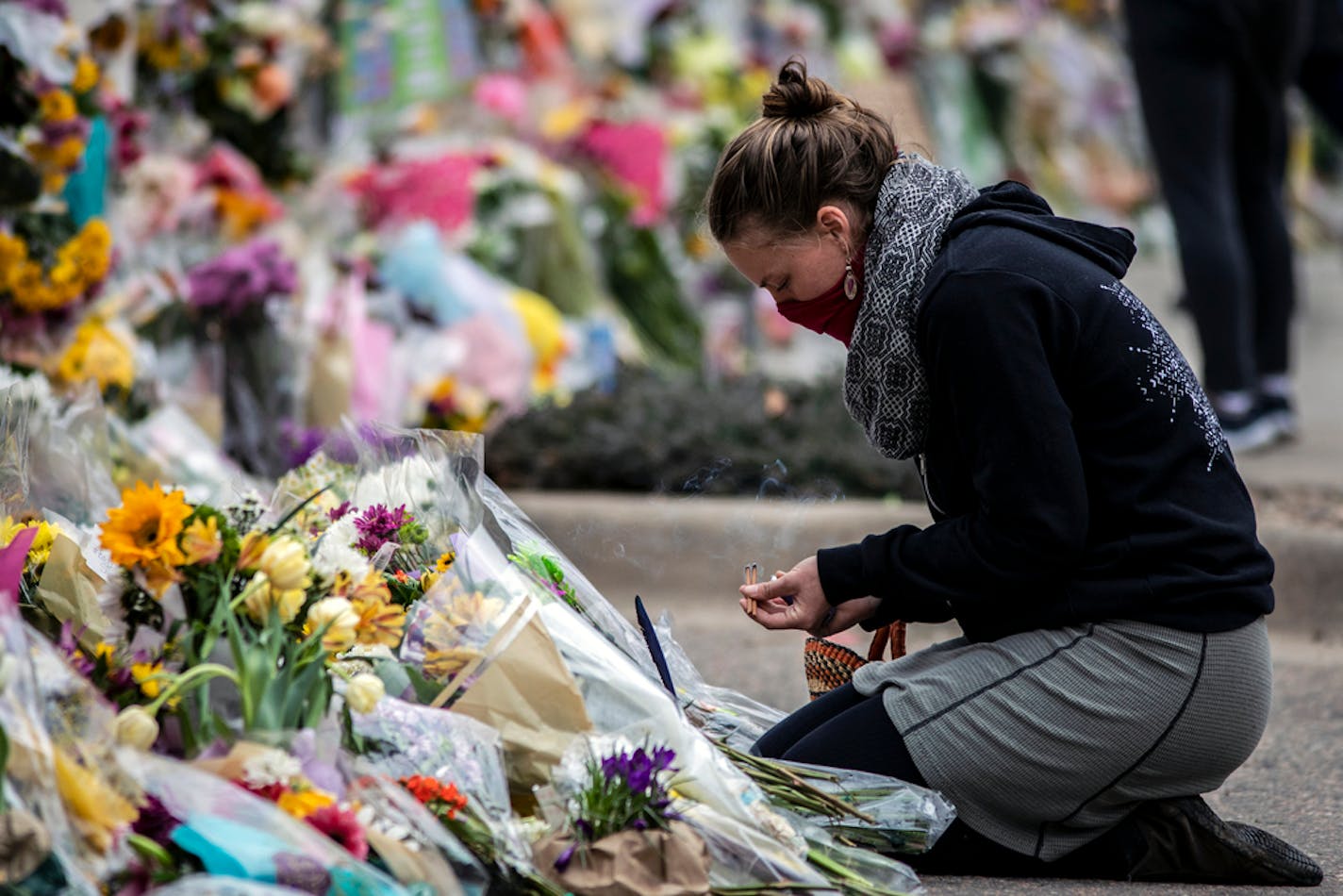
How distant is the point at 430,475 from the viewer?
7.32ft

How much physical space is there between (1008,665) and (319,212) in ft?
14.2

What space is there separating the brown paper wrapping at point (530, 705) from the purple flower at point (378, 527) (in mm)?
332

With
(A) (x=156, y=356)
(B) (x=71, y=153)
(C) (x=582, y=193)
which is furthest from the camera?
(C) (x=582, y=193)

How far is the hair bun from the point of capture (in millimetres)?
2236

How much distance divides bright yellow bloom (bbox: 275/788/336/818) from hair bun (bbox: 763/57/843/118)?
3.67ft

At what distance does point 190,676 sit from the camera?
1720 millimetres

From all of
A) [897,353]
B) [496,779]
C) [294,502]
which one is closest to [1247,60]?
[897,353]

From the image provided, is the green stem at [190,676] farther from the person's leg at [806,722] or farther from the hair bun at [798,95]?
the hair bun at [798,95]

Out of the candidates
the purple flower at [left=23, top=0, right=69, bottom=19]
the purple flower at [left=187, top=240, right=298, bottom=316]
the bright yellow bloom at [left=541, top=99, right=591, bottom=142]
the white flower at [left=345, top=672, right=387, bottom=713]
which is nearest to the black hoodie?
the white flower at [left=345, top=672, right=387, bottom=713]

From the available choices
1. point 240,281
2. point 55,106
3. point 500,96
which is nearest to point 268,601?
point 55,106

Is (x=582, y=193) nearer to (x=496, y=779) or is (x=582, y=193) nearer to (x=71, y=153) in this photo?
(x=71, y=153)

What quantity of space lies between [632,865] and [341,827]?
31 cm

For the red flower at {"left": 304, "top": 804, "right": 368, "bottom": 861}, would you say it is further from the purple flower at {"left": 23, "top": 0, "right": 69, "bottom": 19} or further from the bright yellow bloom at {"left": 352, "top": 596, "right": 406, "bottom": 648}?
the purple flower at {"left": 23, "top": 0, "right": 69, "bottom": 19}

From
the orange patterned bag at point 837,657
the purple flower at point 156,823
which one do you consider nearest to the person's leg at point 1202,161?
the orange patterned bag at point 837,657
